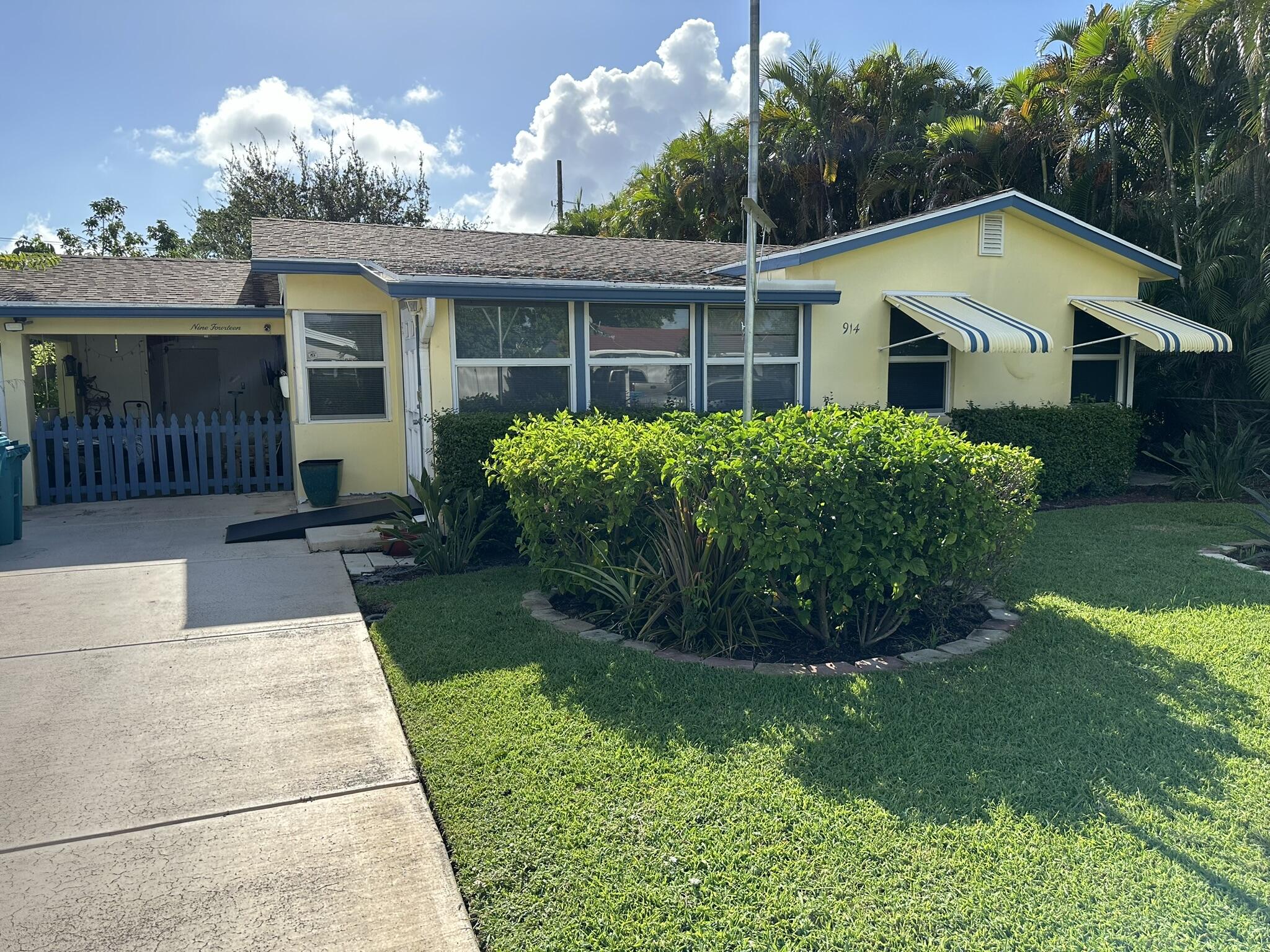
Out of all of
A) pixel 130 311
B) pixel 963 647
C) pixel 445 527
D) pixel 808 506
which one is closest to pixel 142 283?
pixel 130 311

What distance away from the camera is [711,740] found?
4.29 m

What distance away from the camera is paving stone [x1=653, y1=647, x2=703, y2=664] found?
5.39 metres

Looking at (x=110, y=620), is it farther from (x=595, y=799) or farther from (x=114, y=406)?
(x=114, y=406)

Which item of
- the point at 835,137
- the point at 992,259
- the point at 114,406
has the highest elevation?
the point at 835,137

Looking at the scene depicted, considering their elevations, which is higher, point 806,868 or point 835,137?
point 835,137

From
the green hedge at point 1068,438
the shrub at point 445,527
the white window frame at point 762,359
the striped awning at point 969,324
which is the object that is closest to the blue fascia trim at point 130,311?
the shrub at point 445,527

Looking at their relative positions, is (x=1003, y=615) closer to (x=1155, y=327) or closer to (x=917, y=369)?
(x=917, y=369)

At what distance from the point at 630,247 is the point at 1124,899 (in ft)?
37.9

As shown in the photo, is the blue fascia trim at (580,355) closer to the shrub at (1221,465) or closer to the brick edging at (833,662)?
the brick edging at (833,662)

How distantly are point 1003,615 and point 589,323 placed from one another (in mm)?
5563

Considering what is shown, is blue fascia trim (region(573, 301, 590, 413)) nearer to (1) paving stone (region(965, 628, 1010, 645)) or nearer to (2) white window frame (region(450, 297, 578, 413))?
(2) white window frame (region(450, 297, 578, 413))

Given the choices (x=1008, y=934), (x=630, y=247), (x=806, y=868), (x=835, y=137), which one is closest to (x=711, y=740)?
(x=806, y=868)

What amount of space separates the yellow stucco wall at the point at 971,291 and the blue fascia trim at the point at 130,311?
24.2ft

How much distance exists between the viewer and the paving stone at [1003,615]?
6.12 m
